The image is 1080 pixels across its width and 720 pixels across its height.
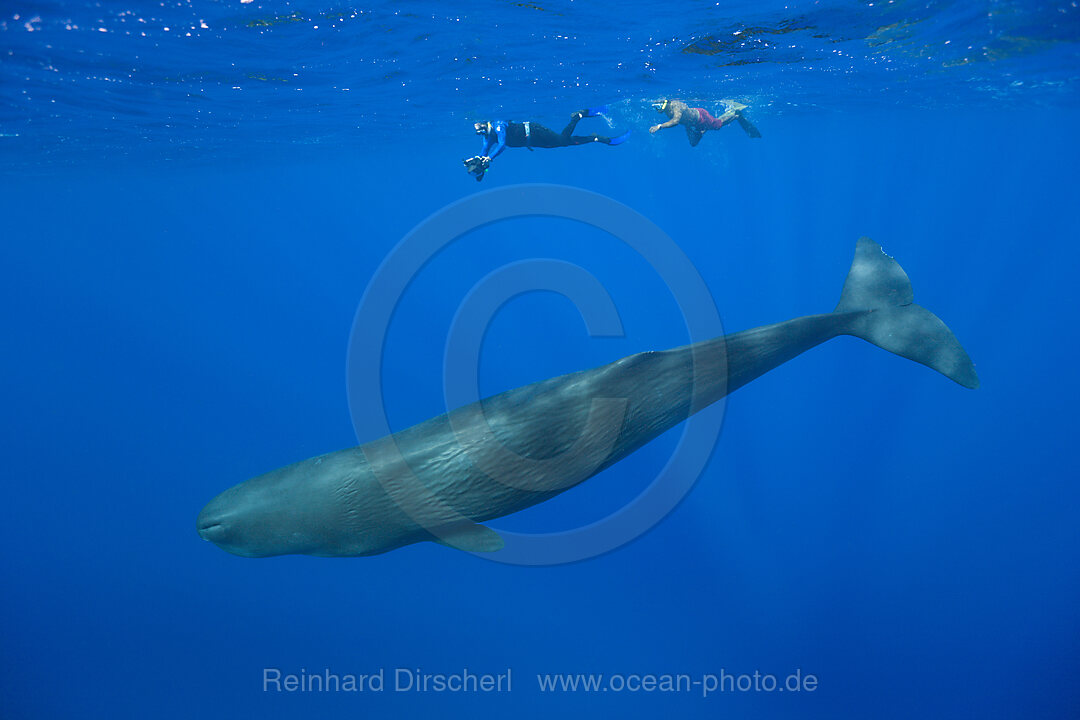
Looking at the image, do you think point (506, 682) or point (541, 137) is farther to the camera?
point (506, 682)

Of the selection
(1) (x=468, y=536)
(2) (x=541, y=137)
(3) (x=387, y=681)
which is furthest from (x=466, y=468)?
(3) (x=387, y=681)

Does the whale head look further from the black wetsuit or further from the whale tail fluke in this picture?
the black wetsuit

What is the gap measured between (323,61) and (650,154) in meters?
32.7

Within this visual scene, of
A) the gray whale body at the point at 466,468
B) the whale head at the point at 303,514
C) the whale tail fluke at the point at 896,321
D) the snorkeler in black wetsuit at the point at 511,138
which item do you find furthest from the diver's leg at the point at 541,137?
the whale head at the point at 303,514

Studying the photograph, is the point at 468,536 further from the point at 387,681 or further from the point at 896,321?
the point at 387,681

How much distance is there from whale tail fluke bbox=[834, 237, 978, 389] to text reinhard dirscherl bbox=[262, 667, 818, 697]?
374 inches

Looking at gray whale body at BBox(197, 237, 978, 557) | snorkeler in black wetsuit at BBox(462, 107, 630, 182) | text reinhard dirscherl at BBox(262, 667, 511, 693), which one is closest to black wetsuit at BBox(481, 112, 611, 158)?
snorkeler in black wetsuit at BBox(462, 107, 630, 182)

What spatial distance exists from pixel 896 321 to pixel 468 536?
233 inches

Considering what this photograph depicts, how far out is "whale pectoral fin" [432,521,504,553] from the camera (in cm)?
555

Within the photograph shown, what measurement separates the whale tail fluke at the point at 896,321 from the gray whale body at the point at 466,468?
2.57 metres

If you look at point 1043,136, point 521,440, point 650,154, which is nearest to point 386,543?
point 521,440

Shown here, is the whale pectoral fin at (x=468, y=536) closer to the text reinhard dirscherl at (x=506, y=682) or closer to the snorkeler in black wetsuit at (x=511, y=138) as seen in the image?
the snorkeler in black wetsuit at (x=511, y=138)

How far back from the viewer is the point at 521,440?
530 cm

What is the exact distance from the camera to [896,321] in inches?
282
